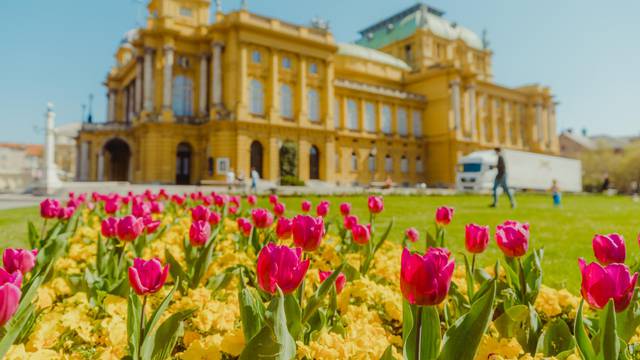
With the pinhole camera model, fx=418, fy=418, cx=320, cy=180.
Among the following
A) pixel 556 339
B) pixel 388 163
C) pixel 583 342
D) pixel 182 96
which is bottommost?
pixel 556 339

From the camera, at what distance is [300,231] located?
2.11 metres

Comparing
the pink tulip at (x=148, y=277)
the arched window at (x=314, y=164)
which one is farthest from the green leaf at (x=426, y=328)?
the arched window at (x=314, y=164)

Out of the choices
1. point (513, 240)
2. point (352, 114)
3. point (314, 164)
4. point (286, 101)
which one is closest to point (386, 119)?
point (352, 114)

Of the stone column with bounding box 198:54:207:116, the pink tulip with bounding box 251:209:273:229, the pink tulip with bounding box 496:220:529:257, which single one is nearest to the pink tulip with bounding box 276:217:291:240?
the pink tulip with bounding box 251:209:273:229

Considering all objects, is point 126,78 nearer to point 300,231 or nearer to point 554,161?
point 554,161

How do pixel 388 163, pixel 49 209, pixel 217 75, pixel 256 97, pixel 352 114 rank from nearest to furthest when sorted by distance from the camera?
1. pixel 49 209
2. pixel 217 75
3. pixel 256 97
4. pixel 352 114
5. pixel 388 163

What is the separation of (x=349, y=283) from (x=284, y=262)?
1640 mm

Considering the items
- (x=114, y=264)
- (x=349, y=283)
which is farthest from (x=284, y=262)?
(x=114, y=264)

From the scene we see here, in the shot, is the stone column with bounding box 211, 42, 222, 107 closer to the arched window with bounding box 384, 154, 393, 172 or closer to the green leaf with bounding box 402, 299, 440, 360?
the arched window with bounding box 384, 154, 393, 172

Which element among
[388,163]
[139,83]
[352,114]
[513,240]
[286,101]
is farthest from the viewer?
[388,163]

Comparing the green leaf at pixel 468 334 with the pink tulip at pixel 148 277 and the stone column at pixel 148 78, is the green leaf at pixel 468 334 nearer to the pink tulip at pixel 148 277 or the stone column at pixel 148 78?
the pink tulip at pixel 148 277

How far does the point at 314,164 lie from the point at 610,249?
37.3 meters

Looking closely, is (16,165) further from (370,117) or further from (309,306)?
(309,306)

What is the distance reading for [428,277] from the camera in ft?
4.06
